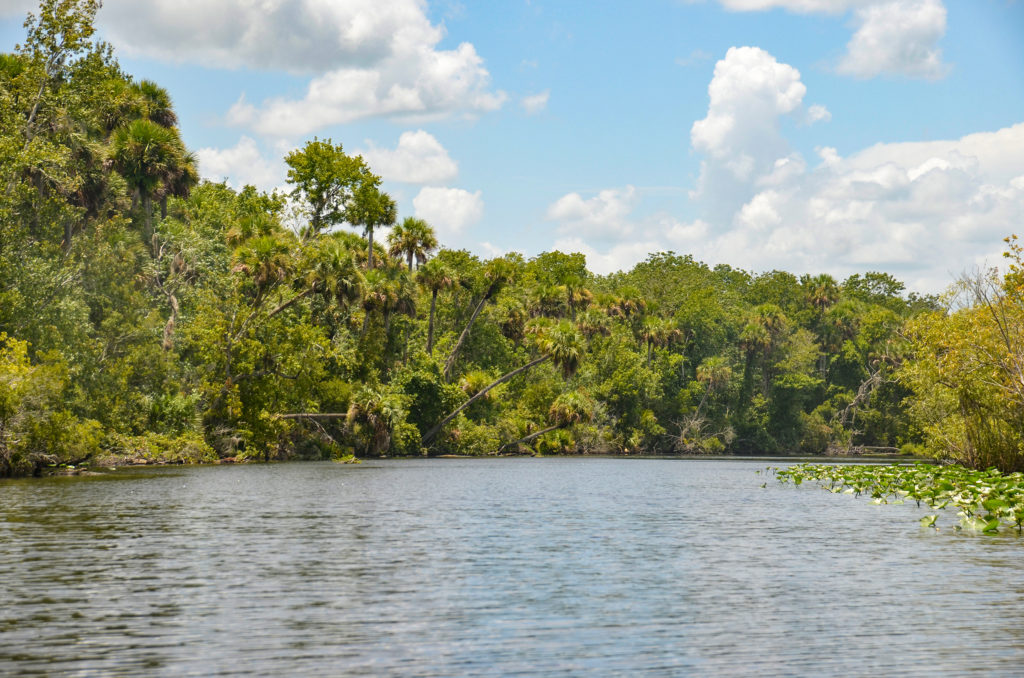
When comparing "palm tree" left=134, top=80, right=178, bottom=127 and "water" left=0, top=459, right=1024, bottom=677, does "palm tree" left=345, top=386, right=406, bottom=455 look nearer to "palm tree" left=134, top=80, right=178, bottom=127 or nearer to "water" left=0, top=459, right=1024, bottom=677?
"palm tree" left=134, top=80, right=178, bottom=127

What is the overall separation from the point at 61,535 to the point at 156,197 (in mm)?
53013

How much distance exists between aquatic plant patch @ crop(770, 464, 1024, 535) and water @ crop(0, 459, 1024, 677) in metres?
1.06

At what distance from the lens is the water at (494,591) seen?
11.2m

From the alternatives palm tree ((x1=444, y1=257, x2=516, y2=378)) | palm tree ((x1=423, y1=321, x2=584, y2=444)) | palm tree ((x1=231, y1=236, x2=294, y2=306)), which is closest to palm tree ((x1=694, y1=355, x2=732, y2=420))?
palm tree ((x1=423, y1=321, x2=584, y2=444))

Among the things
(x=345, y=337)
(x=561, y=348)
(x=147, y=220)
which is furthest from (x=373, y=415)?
(x=147, y=220)

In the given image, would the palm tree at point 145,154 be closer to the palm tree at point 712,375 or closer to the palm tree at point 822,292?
the palm tree at point 712,375

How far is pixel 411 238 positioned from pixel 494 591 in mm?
63448

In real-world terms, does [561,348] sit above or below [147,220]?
below

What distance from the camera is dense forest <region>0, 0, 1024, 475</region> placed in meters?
45.8

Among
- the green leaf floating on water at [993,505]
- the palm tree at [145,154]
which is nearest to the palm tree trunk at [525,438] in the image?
the palm tree at [145,154]

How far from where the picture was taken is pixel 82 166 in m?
61.2

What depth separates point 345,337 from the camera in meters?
73.0

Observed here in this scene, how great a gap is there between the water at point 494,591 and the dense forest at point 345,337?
1669 cm

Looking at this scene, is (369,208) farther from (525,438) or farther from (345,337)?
(525,438)
